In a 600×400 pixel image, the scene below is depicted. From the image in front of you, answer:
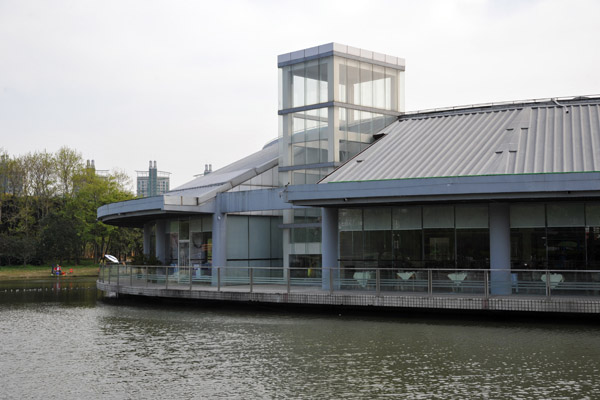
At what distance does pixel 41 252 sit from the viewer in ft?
232

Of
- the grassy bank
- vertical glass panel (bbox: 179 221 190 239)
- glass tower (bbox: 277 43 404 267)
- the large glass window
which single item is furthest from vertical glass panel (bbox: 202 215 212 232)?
the grassy bank

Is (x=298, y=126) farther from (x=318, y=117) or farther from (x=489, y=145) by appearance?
(x=489, y=145)

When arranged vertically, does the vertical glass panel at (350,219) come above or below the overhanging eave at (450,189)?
below

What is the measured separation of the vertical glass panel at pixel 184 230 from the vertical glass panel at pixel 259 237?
12.8ft

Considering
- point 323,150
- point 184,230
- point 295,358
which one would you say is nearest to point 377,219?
point 323,150

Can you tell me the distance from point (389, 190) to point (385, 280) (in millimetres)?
3830

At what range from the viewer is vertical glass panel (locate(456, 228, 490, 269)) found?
2744 cm

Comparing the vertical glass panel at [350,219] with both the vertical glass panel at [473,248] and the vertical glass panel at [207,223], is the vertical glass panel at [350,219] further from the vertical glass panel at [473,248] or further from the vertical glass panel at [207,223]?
the vertical glass panel at [207,223]

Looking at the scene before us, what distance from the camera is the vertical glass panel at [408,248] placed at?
28.8m

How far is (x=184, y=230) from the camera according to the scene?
127 feet

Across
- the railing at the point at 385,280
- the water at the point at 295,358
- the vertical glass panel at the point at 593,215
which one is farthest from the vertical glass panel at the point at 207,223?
the vertical glass panel at the point at 593,215

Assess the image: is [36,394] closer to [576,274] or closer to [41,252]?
[576,274]

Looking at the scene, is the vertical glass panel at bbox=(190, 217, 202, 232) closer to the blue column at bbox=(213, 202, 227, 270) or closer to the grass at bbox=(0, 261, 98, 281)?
the blue column at bbox=(213, 202, 227, 270)

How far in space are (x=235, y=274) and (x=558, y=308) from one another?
12.4 metres
